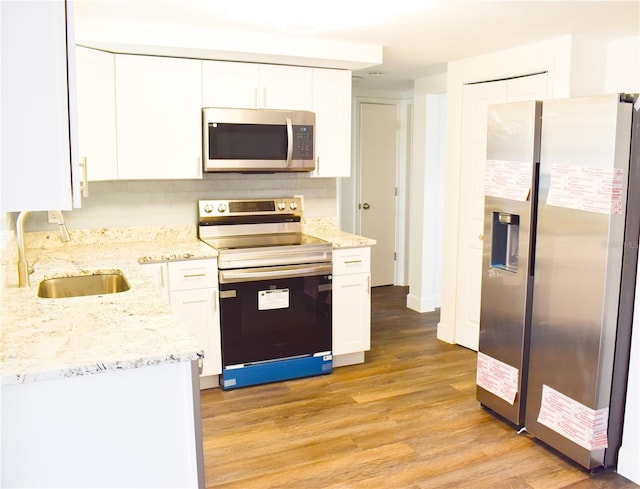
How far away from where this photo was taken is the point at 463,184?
427 cm

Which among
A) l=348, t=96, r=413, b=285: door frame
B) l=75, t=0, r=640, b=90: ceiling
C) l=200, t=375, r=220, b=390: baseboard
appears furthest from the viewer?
l=348, t=96, r=413, b=285: door frame

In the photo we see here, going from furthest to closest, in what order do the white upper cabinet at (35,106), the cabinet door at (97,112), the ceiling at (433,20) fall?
the cabinet door at (97,112) → the ceiling at (433,20) → the white upper cabinet at (35,106)

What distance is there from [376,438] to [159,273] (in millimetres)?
1552

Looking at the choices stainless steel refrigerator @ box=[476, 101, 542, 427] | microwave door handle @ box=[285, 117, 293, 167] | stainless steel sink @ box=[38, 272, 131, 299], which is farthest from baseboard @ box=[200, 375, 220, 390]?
stainless steel refrigerator @ box=[476, 101, 542, 427]

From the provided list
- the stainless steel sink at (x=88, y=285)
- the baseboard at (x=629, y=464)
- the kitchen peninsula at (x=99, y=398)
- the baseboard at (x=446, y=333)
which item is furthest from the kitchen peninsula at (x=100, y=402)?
the baseboard at (x=446, y=333)

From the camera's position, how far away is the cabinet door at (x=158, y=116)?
11.3ft

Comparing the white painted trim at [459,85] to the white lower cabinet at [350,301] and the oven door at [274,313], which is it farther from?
the oven door at [274,313]

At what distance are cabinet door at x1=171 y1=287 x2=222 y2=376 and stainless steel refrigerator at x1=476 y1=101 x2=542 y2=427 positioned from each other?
5.24 feet

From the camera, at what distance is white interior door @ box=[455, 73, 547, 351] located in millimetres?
4023

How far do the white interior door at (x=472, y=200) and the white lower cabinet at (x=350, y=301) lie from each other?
87cm

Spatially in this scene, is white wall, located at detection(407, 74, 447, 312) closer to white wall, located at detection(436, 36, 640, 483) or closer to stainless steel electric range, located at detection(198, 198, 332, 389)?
white wall, located at detection(436, 36, 640, 483)

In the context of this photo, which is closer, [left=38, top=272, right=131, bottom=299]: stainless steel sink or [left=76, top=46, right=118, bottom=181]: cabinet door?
[left=38, top=272, right=131, bottom=299]: stainless steel sink

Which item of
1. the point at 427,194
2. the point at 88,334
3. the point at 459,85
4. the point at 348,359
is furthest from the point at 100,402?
the point at 427,194

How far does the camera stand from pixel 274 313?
3.63m
